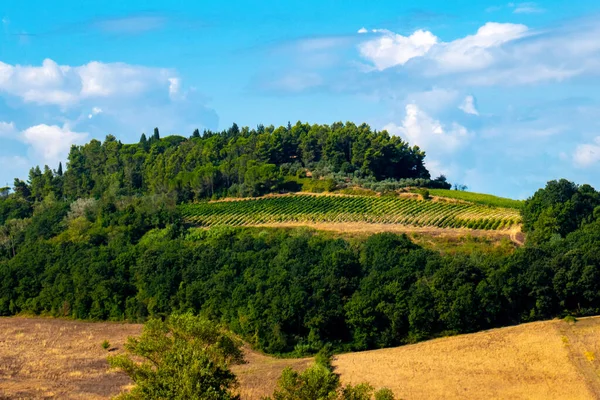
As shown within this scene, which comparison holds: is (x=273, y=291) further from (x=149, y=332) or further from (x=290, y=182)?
(x=290, y=182)

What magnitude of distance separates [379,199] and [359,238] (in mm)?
18866

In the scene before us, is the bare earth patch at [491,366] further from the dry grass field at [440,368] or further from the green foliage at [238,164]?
the green foliage at [238,164]

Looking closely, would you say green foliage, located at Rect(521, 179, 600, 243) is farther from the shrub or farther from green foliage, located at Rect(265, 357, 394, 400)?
green foliage, located at Rect(265, 357, 394, 400)

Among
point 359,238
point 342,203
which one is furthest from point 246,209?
point 359,238

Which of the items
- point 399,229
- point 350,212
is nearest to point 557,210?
point 399,229

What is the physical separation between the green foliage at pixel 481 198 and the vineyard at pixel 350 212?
9.19 feet

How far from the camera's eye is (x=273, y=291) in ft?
203

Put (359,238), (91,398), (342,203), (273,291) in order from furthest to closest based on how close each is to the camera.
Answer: (342,203) < (359,238) < (273,291) < (91,398)

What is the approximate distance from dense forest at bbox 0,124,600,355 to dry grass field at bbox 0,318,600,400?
2378 millimetres

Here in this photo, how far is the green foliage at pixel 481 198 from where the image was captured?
92250 millimetres

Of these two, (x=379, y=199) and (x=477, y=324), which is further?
(x=379, y=199)

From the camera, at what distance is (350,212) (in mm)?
89312

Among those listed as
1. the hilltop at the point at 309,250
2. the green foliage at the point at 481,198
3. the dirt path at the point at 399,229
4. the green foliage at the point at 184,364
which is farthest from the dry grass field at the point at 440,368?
the green foliage at the point at 481,198

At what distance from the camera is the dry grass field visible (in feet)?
155
